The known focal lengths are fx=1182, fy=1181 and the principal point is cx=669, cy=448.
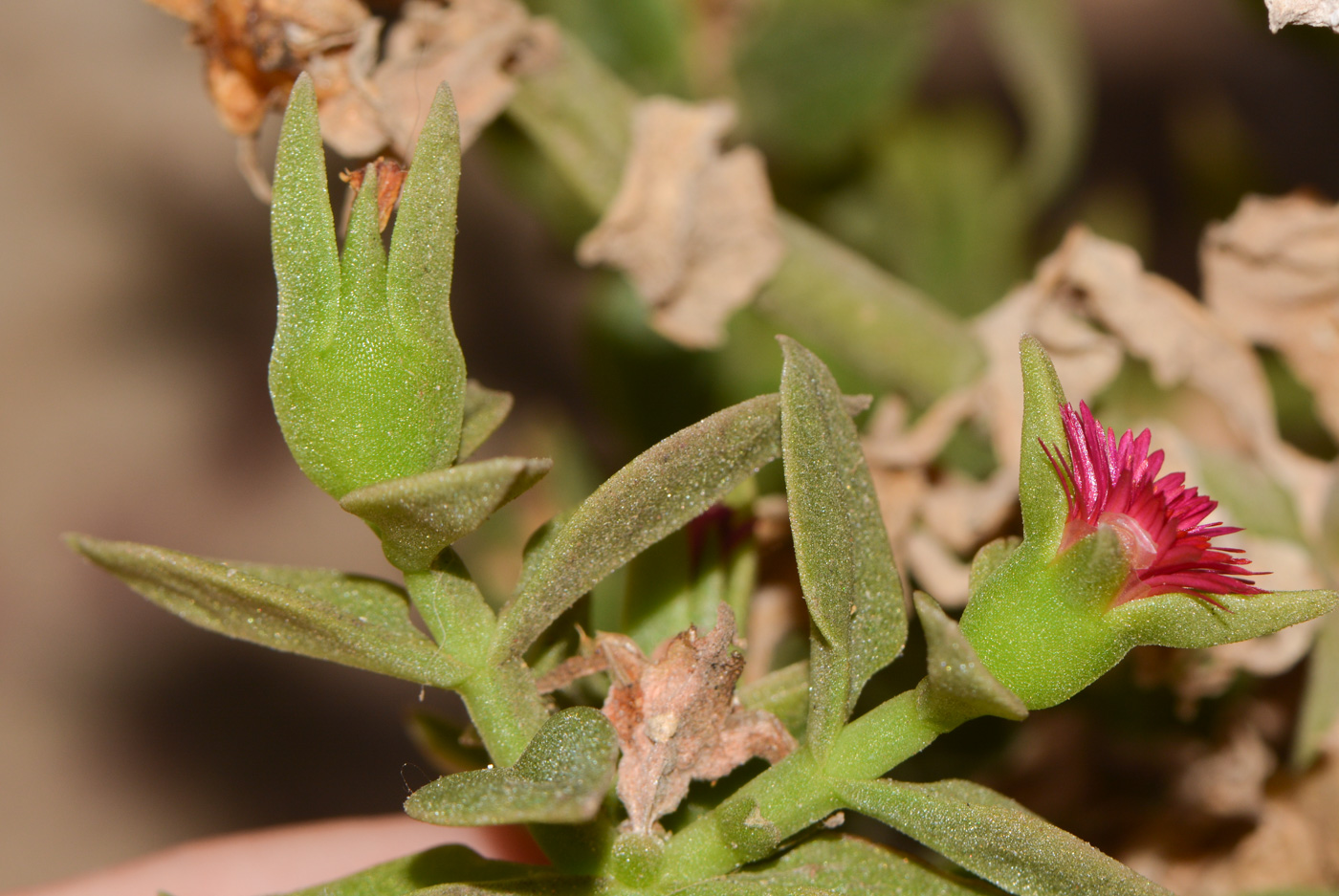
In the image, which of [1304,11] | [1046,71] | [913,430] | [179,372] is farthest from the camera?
[179,372]

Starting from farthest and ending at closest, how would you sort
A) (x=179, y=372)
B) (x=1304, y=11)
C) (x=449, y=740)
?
(x=179, y=372) → (x=449, y=740) → (x=1304, y=11)

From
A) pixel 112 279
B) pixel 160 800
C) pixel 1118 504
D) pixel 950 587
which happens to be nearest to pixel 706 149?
pixel 950 587

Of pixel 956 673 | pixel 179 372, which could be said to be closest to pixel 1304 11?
pixel 956 673

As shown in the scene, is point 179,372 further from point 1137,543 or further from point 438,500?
point 1137,543

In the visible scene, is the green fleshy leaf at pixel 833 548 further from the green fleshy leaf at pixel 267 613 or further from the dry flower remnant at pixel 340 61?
the dry flower remnant at pixel 340 61

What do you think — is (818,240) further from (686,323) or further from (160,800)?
(160,800)

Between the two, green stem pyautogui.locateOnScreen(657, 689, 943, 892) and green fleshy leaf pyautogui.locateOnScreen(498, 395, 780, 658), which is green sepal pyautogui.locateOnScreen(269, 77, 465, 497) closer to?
green fleshy leaf pyautogui.locateOnScreen(498, 395, 780, 658)
